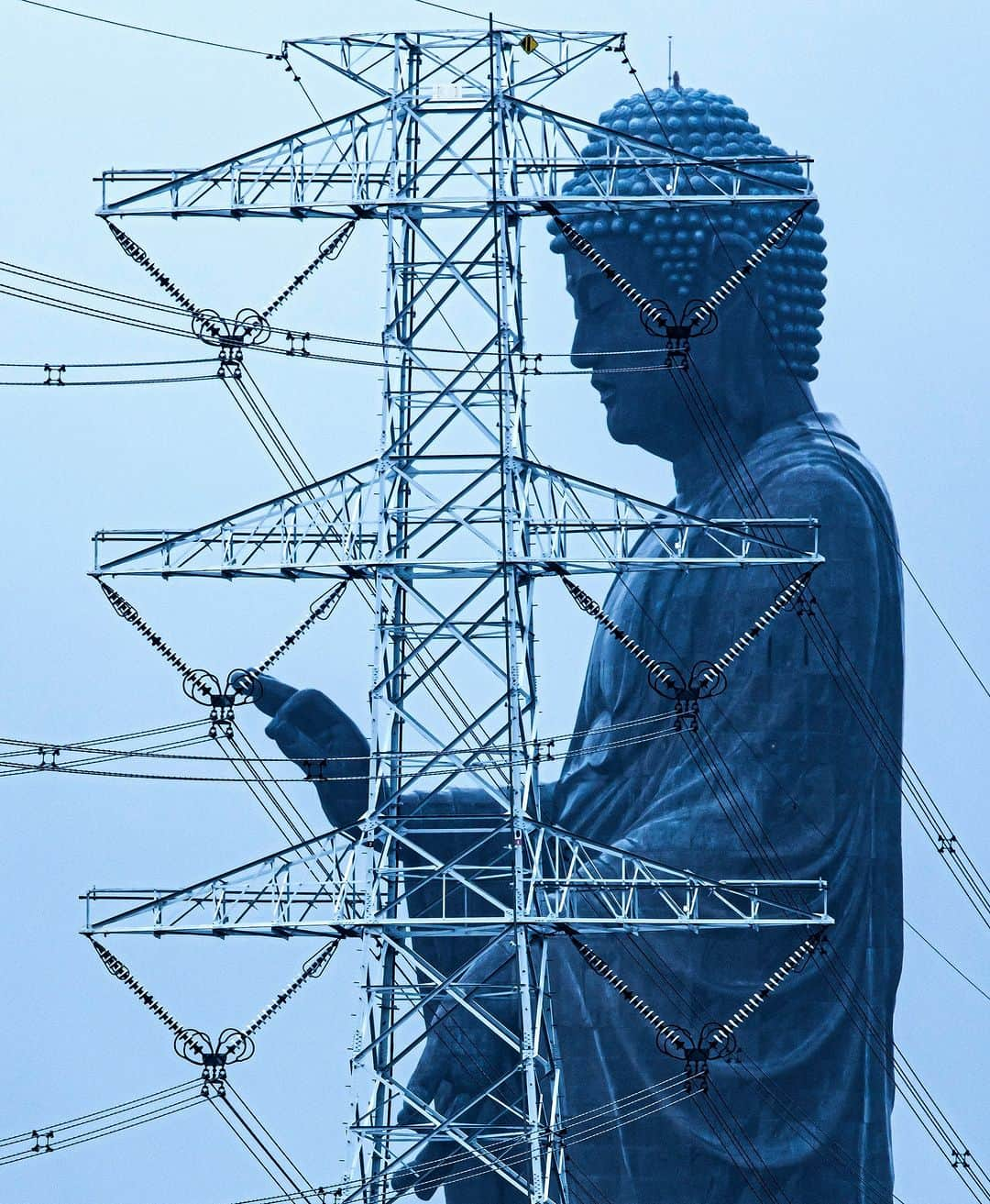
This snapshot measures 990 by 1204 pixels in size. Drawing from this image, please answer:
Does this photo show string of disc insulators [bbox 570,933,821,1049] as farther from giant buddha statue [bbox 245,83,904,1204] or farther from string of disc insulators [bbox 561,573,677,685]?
string of disc insulators [bbox 561,573,677,685]

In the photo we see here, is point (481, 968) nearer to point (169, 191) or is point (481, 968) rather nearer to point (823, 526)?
point (823, 526)

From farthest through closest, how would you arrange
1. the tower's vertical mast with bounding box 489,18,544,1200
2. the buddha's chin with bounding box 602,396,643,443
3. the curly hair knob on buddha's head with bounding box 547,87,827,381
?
the buddha's chin with bounding box 602,396,643,443
the curly hair knob on buddha's head with bounding box 547,87,827,381
the tower's vertical mast with bounding box 489,18,544,1200

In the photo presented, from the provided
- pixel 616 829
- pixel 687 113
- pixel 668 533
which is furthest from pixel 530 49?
pixel 616 829

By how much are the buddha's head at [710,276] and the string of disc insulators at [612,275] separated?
4.3 inches

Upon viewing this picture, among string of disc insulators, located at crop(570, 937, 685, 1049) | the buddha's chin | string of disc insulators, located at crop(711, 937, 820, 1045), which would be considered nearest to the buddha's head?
the buddha's chin

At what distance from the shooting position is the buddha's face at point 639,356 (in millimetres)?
27656

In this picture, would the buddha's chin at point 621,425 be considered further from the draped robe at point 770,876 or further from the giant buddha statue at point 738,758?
the draped robe at point 770,876

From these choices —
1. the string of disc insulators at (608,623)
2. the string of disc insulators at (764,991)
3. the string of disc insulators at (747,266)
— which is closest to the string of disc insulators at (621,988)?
the string of disc insulators at (764,991)

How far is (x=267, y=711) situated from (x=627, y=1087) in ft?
14.2

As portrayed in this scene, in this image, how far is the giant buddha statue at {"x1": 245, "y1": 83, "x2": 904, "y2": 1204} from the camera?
86.4 feet

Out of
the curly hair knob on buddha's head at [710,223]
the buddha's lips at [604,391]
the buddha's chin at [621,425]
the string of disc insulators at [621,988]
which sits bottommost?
the string of disc insulators at [621,988]

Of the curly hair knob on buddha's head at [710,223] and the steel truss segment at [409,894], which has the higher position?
the curly hair knob on buddha's head at [710,223]

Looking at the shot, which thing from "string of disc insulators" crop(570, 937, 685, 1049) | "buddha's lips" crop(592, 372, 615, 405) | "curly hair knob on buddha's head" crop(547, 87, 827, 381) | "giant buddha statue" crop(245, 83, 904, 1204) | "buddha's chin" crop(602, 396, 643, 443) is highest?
"curly hair knob on buddha's head" crop(547, 87, 827, 381)

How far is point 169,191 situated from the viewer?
25062 mm
